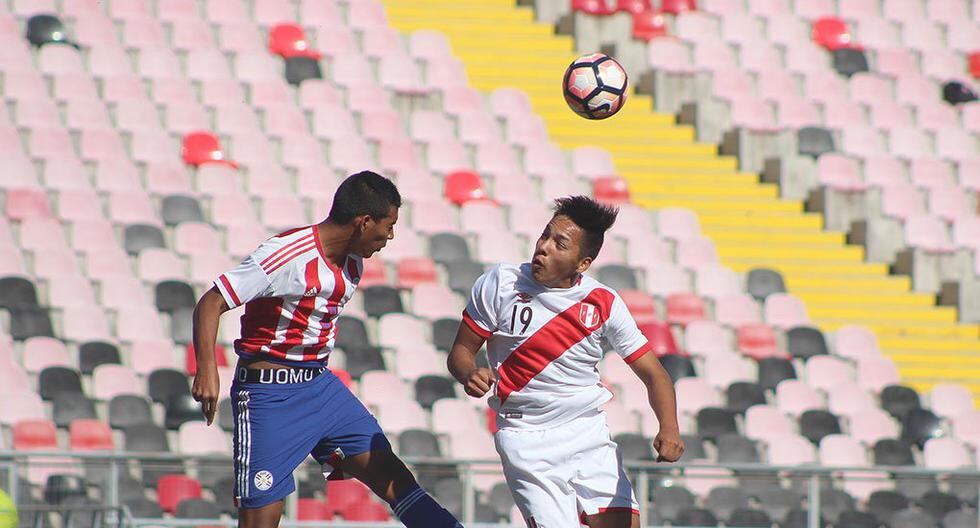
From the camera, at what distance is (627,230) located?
14.1 meters

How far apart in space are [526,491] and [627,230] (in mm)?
A: 8316

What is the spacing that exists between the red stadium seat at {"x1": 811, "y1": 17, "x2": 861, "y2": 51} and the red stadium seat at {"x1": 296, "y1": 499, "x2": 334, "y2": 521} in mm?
10282

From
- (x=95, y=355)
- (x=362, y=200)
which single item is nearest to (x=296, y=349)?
(x=362, y=200)

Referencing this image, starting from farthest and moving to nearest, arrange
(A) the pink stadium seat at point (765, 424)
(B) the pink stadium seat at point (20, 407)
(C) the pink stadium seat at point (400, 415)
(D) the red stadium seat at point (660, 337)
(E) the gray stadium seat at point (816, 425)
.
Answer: (D) the red stadium seat at point (660, 337) → (E) the gray stadium seat at point (816, 425) → (A) the pink stadium seat at point (765, 424) → (C) the pink stadium seat at point (400, 415) → (B) the pink stadium seat at point (20, 407)

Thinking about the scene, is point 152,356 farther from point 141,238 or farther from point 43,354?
point 141,238

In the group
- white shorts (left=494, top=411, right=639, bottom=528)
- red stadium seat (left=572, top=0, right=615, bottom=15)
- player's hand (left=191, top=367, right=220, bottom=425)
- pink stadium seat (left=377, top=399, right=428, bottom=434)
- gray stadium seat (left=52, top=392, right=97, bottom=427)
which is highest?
red stadium seat (left=572, top=0, right=615, bottom=15)

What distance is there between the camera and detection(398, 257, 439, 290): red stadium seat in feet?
42.4

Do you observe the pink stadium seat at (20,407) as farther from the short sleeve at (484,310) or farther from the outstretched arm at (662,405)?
the outstretched arm at (662,405)

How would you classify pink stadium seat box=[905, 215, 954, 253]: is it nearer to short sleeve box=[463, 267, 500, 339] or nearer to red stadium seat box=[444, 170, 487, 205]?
red stadium seat box=[444, 170, 487, 205]

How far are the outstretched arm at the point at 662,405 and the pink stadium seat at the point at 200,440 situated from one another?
5.33 meters

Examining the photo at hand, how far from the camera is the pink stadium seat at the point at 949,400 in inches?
512

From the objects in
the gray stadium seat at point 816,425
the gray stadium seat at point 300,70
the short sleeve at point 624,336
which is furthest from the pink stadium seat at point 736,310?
the short sleeve at point 624,336

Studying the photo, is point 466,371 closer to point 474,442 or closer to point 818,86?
point 474,442

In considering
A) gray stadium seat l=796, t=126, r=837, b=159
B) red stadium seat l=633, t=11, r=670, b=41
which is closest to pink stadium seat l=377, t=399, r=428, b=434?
gray stadium seat l=796, t=126, r=837, b=159
